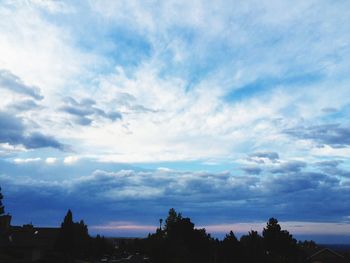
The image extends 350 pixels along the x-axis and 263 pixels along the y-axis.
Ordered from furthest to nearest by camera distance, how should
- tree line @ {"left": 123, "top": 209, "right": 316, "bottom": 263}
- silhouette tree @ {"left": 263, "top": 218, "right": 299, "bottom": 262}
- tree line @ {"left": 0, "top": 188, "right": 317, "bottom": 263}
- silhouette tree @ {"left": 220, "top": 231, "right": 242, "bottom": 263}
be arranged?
silhouette tree @ {"left": 263, "top": 218, "right": 299, "bottom": 262}
silhouette tree @ {"left": 220, "top": 231, "right": 242, "bottom": 263}
tree line @ {"left": 123, "top": 209, "right": 316, "bottom": 263}
tree line @ {"left": 0, "top": 188, "right": 317, "bottom": 263}

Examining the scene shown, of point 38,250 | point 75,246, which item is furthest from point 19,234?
point 75,246

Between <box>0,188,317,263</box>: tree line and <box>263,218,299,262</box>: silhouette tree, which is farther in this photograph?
<box>263,218,299,262</box>: silhouette tree

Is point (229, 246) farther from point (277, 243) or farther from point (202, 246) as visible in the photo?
point (277, 243)

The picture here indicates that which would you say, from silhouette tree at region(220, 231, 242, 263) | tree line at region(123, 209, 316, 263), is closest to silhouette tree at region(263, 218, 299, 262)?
tree line at region(123, 209, 316, 263)

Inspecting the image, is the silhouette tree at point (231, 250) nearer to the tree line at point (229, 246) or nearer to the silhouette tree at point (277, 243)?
the tree line at point (229, 246)

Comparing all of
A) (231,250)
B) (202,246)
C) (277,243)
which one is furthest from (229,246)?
(277,243)

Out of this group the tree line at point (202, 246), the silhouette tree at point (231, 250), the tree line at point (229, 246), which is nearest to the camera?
the tree line at point (202, 246)

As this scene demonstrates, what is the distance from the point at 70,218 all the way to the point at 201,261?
27.2 metres

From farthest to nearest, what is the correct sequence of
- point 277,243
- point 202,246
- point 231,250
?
point 277,243
point 202,246
point 231,250

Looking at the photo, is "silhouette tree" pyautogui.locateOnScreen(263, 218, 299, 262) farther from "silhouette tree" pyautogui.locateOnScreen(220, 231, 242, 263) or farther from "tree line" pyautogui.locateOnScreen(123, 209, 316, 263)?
"silhouette tree" pyautogui.locateOnScreen(220, 231, 242, 263)

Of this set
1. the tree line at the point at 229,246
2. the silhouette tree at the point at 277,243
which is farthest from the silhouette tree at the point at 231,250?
the silhouette tree at the point at 277,243

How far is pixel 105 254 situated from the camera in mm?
129625

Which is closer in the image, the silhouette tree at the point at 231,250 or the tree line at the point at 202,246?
the tree line at the point at 202,246

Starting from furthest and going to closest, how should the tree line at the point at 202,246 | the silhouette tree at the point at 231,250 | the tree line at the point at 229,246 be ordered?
the silhouette tree at the point at 231,250, the tree line at the point at 229,246, the tree line at the point at 202,246
